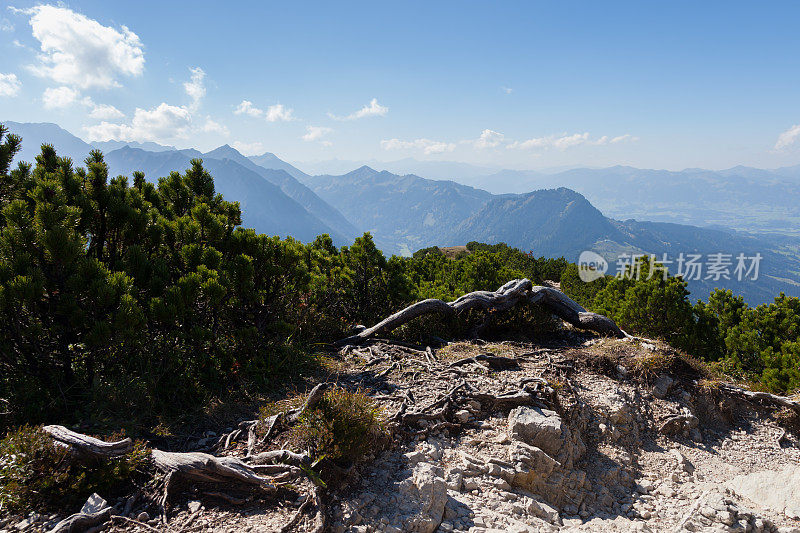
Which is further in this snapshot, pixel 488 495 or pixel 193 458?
pixel 488 495

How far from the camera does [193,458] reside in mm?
4102

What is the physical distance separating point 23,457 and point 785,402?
12.9m

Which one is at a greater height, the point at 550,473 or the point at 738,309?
the point at 738,309

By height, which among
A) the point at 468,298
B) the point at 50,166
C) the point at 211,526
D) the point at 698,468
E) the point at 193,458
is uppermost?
the point at 50,166

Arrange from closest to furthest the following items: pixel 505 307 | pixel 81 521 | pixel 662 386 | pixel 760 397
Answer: pixel 81 521 < pixel 662 386 < pixel 760 397 < pixel 505 307

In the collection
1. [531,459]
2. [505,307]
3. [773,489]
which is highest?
[505,307]

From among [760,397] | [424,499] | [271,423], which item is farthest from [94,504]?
[760,397]

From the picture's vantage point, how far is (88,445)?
13.0 feet

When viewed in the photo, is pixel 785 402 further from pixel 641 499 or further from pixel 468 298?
pixel 468 298

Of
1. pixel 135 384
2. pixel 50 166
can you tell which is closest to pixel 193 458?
pixel 135 384

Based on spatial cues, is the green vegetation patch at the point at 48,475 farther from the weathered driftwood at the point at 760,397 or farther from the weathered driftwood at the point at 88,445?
the weathered driftwood at the point at 760,397

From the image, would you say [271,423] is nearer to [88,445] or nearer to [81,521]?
[88,445]

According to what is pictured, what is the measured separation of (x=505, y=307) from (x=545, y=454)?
5802 millimetres

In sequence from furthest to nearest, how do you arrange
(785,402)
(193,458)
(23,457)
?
(785,402)
(193,458)
(23,457)
